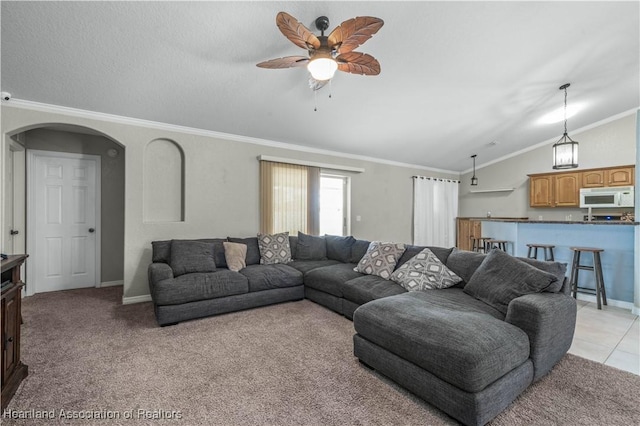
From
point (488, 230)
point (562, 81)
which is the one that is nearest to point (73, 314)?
point (488, 230)

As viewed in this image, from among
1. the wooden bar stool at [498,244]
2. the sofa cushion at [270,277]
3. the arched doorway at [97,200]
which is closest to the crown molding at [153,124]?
the arched doorway at [97,200]

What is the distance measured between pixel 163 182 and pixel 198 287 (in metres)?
1.93

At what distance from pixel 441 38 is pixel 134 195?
4.21 meters

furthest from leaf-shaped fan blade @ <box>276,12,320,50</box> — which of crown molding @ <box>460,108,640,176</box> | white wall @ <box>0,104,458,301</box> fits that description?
crown molding @ <box>460,108,640,176</box>

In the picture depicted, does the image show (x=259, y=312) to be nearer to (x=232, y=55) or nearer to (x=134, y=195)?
(x=134, y=195)

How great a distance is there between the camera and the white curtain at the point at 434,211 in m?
7.39

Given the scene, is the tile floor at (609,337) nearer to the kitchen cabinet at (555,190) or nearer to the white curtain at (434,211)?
the kitchen cabinet at (555,190)

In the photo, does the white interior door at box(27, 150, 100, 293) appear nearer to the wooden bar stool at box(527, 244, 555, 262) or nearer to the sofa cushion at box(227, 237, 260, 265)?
the sofa cushion at box(227, 237, 260, 265)

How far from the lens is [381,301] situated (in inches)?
91.9

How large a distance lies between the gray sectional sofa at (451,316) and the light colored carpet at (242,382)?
153 mm

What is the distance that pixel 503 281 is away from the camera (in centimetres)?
233

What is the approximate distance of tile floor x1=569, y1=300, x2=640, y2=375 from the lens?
7.95 feet

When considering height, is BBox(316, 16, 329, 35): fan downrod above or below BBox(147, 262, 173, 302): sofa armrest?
above

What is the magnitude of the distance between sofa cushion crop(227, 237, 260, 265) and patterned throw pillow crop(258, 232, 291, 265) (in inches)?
2.5
